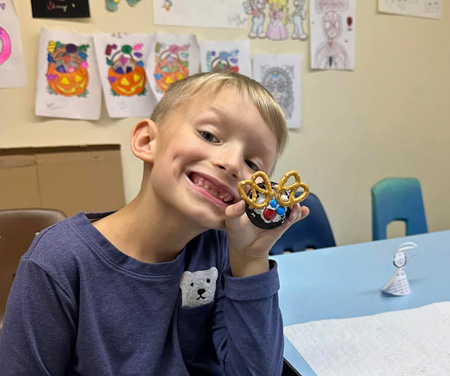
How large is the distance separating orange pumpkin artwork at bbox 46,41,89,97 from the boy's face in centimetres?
96

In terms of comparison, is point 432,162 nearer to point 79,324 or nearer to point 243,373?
point 243,373

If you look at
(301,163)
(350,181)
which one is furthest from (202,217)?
(350,181)

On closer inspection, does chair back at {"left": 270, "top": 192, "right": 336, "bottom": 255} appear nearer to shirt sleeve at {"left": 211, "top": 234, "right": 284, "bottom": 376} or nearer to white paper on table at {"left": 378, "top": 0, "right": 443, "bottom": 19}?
shirt sleeve at {"left": 211, "top": 234, "right": 284, "bottom": 376}

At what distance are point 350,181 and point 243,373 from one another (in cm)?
149

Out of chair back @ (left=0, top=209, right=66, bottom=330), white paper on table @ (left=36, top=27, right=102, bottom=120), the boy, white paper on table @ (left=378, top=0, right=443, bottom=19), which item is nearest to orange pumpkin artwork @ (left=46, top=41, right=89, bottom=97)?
white paper on table @ (left=36, top=27, right=102, bottom=120)

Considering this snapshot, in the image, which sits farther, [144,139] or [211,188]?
[144,139]

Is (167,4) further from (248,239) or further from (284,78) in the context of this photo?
(248,239)

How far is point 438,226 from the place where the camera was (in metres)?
2.18

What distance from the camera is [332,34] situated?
1754mm

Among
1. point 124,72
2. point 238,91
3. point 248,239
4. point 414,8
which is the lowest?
point 248,239

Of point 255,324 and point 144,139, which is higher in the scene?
point 144,139

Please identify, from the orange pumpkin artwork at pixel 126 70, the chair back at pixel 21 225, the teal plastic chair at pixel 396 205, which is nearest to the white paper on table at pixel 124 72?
the orange pumpkin artwork at pixel 126 70

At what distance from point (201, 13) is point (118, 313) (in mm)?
1307

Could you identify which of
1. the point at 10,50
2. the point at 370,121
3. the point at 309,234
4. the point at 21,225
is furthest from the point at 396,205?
the point at 10,50
